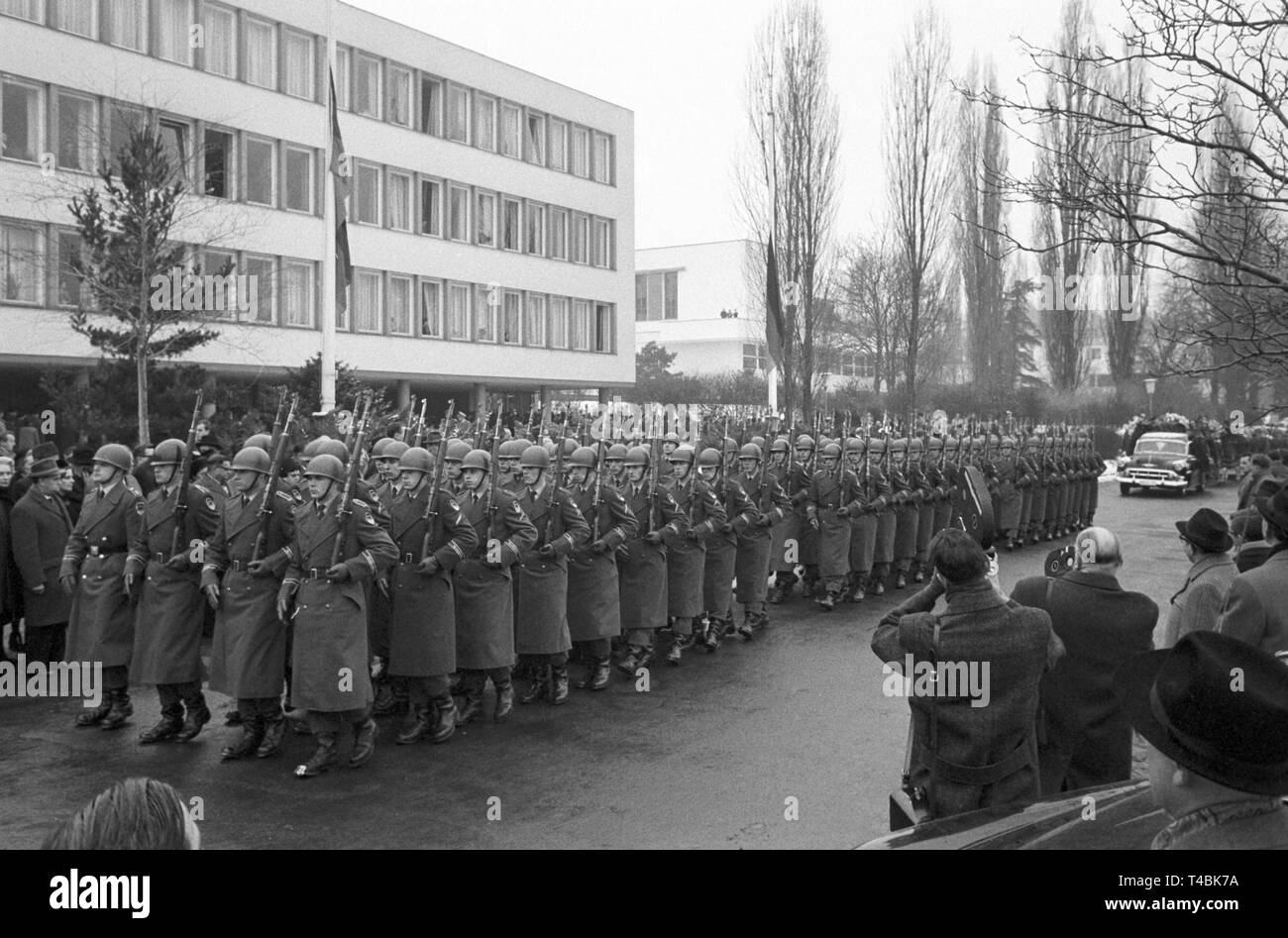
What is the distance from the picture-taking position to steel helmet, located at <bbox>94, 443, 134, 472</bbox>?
8.79 metres

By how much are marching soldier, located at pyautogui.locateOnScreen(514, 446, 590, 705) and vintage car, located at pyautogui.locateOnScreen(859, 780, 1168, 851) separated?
5.86m

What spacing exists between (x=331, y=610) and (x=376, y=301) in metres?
30.8

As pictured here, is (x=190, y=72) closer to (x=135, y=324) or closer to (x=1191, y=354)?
(x=135, y=324)

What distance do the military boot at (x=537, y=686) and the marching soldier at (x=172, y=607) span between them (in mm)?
2528

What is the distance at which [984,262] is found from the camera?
152 feet

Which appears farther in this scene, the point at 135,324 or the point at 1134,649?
the point at 135,324

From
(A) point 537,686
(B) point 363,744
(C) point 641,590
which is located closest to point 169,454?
(B) point 363,744

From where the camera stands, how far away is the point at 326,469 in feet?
25.5

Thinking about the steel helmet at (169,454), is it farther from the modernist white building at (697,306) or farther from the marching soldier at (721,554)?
the modernist white building at (697,306)

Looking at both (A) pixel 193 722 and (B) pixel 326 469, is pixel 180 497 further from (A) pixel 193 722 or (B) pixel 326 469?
→ (A) pixel 193 722

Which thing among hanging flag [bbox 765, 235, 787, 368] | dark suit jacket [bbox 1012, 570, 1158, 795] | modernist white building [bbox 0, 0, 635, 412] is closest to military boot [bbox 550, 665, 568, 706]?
dark suit jacket [bbox 1012, 570, 1158, 795]

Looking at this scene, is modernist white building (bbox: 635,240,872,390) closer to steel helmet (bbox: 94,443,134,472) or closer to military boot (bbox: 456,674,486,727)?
military boot (bbox: 456,674,486,727)
